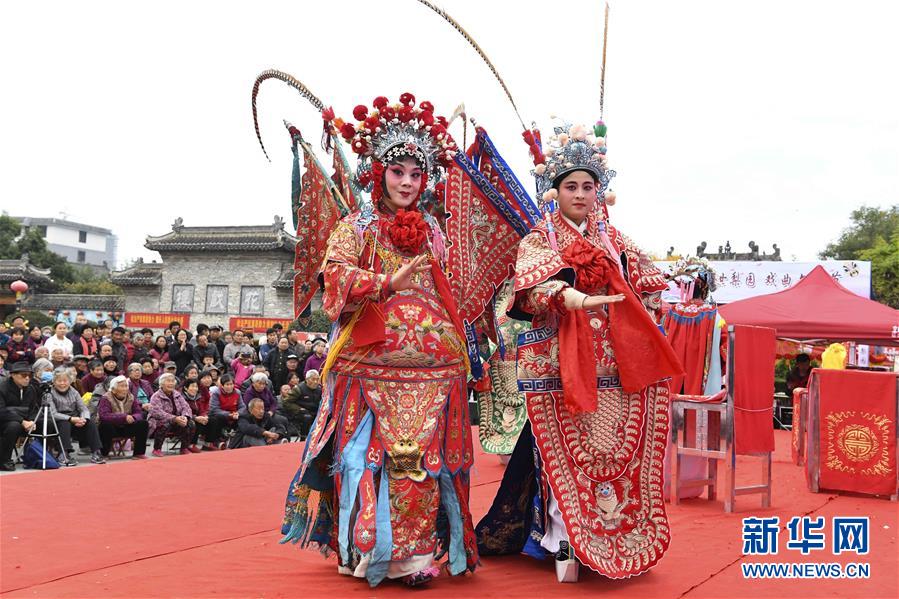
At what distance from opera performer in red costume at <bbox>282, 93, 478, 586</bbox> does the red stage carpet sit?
0.64 feet

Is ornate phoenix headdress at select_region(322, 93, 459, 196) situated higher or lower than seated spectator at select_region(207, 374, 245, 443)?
higher

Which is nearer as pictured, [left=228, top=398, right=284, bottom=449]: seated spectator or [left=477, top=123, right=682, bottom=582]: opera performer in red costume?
[left=477, top=123, right=682, bottom=582]: opera performer in red costume

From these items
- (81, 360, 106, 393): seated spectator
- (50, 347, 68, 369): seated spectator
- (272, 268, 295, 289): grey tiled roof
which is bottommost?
(81, 360, 106, 393): seated spectator

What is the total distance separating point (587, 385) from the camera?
3336mm

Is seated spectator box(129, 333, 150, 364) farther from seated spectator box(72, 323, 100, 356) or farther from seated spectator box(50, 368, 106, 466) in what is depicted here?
seated spectator box(50, 368, 106, 466)

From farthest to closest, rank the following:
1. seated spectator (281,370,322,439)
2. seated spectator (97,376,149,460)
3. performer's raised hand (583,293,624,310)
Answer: seated spectator (281,370,322,439), seated spectator (97,376,149,460), performer's raised hand (583,293,624,310)

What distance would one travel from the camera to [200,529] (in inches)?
176

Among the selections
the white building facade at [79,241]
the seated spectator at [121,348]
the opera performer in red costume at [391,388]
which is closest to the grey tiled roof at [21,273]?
the seated spectator at [121,348]

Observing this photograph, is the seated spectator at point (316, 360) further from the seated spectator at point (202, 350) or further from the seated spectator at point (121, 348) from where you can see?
the seated spectator at point (121, 348)

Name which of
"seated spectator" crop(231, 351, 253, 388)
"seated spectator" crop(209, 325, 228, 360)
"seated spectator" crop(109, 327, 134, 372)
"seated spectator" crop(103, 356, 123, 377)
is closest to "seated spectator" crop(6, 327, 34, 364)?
"seated spectator" crop(109, 327, 134, 372)

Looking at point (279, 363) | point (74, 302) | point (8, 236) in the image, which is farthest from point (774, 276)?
point (8, 236)

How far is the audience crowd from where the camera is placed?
7441mm

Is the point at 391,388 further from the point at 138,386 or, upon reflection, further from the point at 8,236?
the point at 8,236

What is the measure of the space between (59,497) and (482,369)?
3.10m
